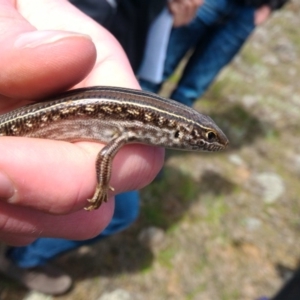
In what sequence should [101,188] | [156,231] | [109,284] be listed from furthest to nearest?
[156,231], [109,284], [101,188]

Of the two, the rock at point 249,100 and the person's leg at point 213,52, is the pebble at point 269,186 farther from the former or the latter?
the rock at point 249,100

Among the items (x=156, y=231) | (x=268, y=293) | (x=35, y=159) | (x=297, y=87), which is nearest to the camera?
(x=35, y=159)

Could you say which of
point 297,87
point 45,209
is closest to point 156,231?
point 45,209

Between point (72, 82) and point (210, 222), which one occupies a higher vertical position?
point (72, 82)

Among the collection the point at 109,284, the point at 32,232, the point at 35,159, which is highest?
the point at 35,159

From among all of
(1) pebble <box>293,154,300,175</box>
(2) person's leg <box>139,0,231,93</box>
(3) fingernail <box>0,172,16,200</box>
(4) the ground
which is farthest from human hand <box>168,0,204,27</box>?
(3) fingernail <box>0,172,16,200</box>

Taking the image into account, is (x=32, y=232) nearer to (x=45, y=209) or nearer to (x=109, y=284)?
(x=45, y=209)
